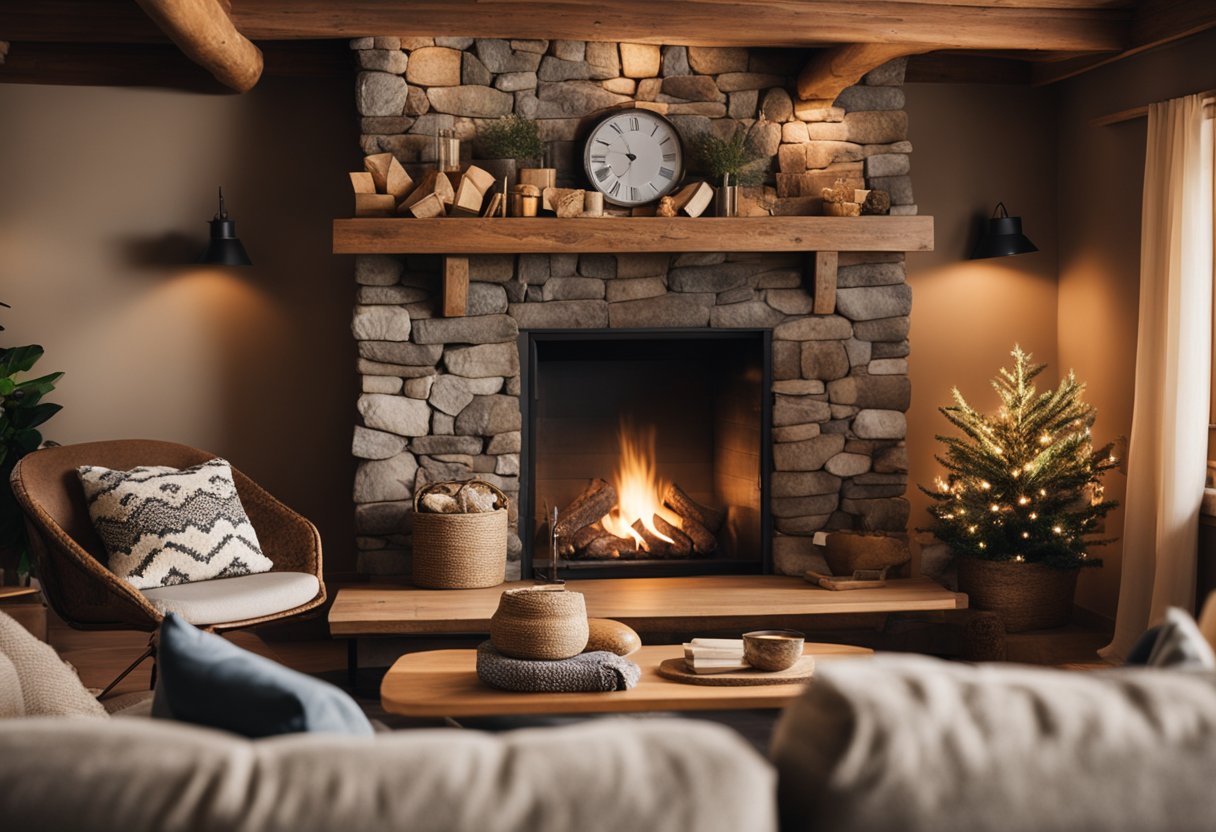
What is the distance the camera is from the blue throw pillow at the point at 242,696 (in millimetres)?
1479

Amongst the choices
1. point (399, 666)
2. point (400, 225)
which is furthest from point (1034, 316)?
point (399, 666)

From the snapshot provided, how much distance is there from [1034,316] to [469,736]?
438 centimetres

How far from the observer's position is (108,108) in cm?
468

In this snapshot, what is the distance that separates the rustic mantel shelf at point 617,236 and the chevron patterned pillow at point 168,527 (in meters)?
1.00

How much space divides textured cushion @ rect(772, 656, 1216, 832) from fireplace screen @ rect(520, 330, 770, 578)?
339cm

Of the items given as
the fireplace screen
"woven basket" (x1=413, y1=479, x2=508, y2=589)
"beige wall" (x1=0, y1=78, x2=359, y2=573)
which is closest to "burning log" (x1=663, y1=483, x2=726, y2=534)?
the fireplace screen

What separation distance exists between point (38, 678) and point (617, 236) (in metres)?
2.64

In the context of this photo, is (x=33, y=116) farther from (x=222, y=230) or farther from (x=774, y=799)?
(x=774, y=799)

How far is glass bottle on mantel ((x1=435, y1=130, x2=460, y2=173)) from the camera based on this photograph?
4289 mm

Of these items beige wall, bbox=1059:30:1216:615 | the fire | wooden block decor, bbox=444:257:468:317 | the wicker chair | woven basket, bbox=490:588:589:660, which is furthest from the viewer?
the fire

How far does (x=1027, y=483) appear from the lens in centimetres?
427

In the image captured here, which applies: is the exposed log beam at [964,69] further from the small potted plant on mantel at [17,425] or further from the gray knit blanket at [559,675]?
the small potted plant on mantel at [17,425]

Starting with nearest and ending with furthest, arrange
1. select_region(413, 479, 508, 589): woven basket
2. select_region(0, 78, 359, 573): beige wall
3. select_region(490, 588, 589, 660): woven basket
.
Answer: select_region(490, 588, 589, 660): woven basket
select_region(413, 479, 508, 589): woven basket
select_region(0, 78, 359, 573): beige wall

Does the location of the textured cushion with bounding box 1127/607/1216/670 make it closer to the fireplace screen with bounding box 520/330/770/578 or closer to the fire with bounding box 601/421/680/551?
the fireplace screen with bounding box 520/330/770/578
